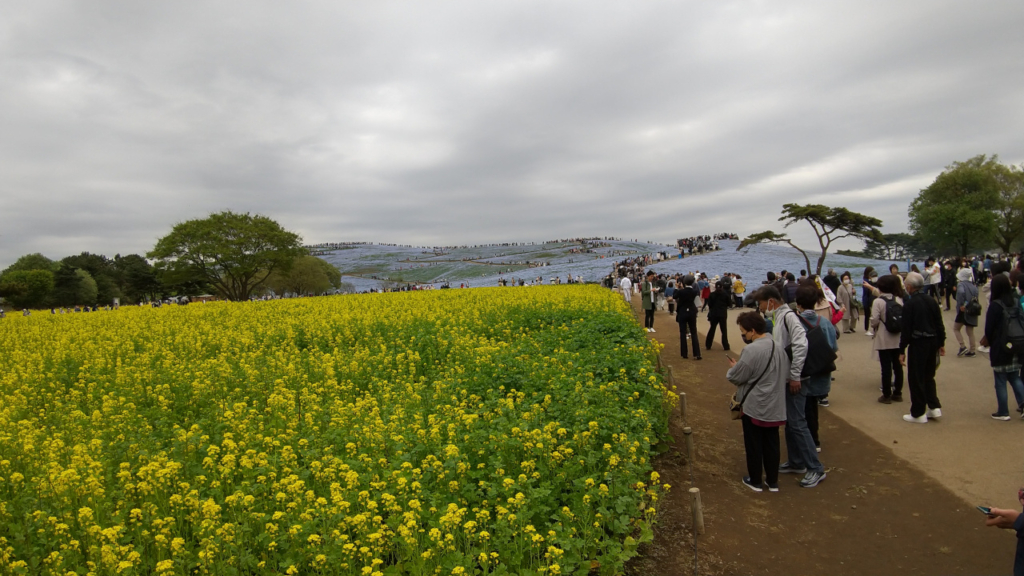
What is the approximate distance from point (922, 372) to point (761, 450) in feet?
9.55

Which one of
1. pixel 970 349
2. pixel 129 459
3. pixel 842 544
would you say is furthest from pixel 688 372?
pixel 129 459

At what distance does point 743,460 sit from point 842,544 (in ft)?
6.16

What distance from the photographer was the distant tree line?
41594 millimetres

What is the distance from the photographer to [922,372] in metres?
6.27

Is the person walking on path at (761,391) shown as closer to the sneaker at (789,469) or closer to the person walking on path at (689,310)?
the sneaker at (789,469)

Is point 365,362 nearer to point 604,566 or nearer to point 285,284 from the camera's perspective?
point 604,566

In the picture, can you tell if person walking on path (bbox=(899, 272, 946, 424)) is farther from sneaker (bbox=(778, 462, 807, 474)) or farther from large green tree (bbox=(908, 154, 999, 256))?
large green tree (bbox=(908, 154, 999, 256))

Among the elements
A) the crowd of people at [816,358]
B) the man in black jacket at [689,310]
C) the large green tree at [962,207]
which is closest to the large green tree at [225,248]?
the man in black jacket at [689,310]

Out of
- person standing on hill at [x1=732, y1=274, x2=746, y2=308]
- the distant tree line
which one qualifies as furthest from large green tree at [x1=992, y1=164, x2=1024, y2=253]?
the distant tree line

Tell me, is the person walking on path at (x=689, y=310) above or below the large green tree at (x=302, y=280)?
below

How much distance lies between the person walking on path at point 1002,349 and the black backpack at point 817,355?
2.57 meters

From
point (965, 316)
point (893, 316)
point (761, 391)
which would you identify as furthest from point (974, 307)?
point (761, 391)

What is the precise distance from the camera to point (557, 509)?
3699 mm

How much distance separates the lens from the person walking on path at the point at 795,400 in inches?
202
